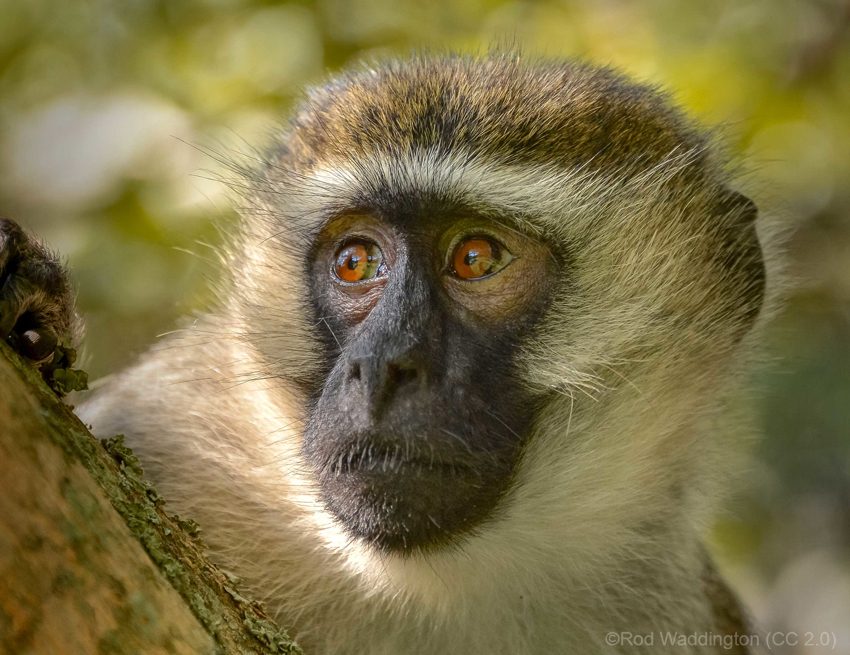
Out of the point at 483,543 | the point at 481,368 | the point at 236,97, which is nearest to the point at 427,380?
the point at 481,368

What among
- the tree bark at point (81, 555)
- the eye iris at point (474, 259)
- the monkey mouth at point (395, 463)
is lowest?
the tree bark at point (81, 555)

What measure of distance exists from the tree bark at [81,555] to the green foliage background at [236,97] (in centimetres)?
192

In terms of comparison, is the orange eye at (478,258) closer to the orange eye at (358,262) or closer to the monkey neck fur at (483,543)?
the orange eye at (358,262)

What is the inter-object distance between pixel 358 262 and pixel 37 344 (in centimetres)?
104

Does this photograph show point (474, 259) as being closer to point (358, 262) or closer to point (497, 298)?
point (497, 298)

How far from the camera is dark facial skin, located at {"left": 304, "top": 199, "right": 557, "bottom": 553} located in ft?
7.70

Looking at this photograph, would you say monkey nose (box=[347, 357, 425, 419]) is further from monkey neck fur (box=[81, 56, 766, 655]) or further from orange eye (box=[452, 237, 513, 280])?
orange eye (box=[452, 237, 513, 280])

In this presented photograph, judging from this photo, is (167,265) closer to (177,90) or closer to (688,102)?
(177,90)

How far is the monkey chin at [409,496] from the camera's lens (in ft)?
7.75

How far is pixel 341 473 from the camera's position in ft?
8.09

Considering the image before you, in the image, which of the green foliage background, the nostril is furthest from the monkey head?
the green foliage background

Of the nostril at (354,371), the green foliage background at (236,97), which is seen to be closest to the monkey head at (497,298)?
the nostril at (354,371)

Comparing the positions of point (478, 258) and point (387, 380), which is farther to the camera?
point (478, 258)

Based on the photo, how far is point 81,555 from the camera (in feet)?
5.24
